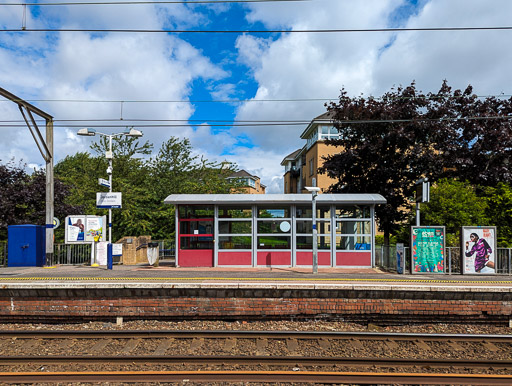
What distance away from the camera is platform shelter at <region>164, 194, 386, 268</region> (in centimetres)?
1488

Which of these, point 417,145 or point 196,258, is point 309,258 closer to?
point 196,258

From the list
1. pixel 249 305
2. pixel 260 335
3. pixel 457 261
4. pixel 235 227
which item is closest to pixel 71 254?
pixel 235 227

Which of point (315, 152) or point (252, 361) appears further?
point (315, 152)

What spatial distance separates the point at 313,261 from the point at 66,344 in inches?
324

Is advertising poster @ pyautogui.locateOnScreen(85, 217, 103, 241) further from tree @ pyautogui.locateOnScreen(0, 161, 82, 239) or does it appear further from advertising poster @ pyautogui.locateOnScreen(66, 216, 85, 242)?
tree @ pyautogui.locateOnScreen(0, 161, 82, 239)

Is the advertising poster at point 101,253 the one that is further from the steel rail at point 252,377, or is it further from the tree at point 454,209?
the tree at point 454,209

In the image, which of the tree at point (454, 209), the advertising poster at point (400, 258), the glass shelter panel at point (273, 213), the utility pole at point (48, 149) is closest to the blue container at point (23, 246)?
the utility pole at point (48, 149)

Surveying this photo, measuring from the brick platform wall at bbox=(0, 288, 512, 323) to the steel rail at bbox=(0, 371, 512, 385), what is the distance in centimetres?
332

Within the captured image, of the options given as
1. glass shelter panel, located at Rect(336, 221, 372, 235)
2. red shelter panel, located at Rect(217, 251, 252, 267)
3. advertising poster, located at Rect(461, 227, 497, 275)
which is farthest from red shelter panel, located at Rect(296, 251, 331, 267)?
advertising poster, located at Rect(461, 227, 497, 275)

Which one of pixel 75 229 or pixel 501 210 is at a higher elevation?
pixel 501 210

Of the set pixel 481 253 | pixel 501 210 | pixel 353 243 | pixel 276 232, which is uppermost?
pixel 501 210

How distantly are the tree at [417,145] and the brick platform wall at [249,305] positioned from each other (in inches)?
354

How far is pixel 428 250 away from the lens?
13.7m

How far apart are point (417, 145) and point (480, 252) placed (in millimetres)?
6185
